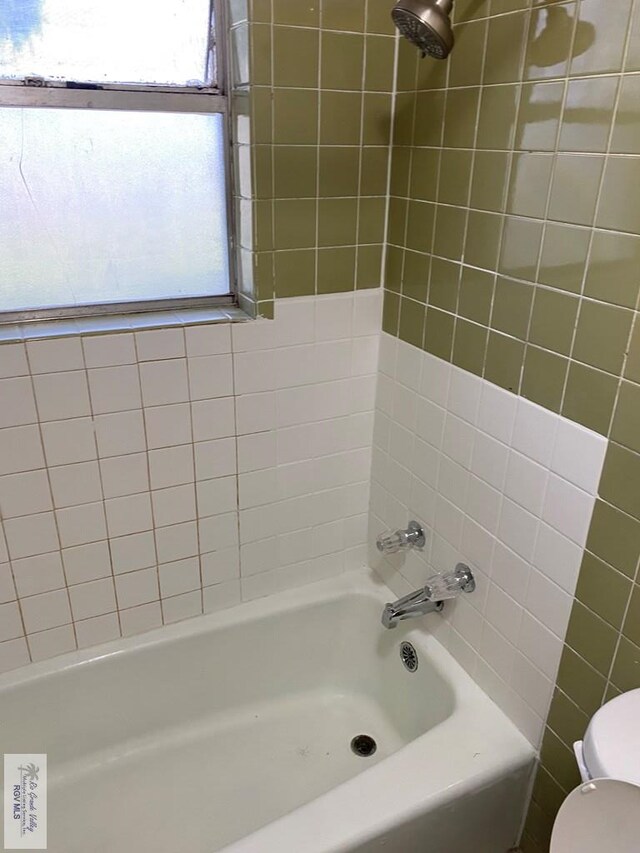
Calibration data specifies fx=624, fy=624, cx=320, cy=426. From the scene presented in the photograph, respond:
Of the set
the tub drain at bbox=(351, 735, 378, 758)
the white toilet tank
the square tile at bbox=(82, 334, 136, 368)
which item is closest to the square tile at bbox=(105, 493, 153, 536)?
the square tile at bbox=(82, 334, 136, 368)

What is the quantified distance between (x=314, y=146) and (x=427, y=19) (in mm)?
453

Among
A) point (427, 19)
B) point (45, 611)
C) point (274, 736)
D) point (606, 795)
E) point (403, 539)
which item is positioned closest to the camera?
point (606, 795)

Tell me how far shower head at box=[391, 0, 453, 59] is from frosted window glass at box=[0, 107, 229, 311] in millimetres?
562

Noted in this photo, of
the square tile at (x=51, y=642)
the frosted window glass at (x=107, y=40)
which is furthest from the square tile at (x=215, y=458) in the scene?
the frosted window glass at (x=107, y=40)

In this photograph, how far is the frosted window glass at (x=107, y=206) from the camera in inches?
51.8

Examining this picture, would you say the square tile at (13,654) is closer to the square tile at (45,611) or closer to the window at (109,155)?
the square tile at (45,611)

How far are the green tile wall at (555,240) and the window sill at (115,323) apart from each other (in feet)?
1.69

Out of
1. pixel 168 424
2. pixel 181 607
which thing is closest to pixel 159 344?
pixel 168 424

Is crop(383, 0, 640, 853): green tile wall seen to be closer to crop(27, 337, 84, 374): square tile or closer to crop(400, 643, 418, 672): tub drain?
crop(400, 643, 418, 672): tub drain

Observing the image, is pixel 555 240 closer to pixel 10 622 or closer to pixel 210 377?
pixel 210 377

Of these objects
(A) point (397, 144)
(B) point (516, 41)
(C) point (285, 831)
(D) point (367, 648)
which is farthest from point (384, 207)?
(C) point (285, 831)

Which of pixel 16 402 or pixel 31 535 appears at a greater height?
pixel 16 402

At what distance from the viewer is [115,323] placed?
55.2 inches

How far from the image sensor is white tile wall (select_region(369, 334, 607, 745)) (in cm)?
118
